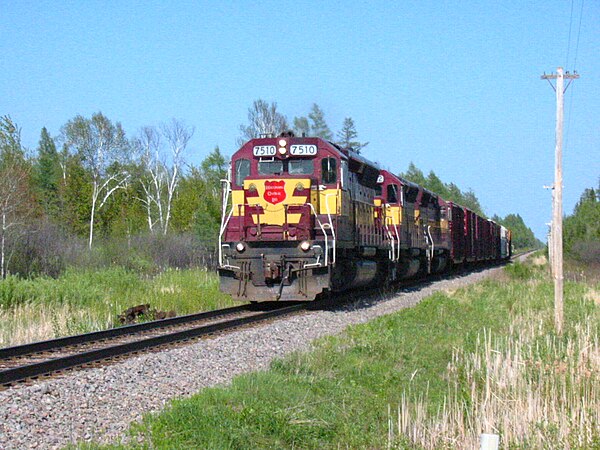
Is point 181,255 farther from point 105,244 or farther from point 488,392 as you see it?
point 488,392

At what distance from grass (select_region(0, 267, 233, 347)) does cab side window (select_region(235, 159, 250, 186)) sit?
10.6ft

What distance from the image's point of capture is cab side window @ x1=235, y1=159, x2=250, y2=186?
53.1 ft

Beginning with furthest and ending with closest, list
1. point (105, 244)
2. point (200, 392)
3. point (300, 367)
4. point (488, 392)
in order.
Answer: point (105, 244)
point (300, 367)
point (488, 392)
point (200, 392)

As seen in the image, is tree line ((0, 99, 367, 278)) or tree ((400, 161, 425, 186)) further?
tree ((400, 161, 425, 186))

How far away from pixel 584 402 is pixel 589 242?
5026 centimetres

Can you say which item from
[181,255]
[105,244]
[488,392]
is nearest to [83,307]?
[488,392]

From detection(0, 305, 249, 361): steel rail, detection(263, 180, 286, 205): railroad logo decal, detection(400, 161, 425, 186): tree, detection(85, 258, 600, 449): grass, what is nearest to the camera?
detection(85, 258, 600, 449): grass

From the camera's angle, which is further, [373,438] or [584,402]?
[584,402]

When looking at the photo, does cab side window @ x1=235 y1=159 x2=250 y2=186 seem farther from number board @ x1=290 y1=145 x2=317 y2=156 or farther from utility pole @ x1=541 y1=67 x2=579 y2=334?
utility pole @ x1=541 y1=67 x2=579 y2=334

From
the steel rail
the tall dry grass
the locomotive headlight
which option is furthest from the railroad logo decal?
the tall dry grass

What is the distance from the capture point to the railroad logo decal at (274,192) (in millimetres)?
15508

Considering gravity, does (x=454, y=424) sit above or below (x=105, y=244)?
below

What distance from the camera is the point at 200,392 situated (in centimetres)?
729

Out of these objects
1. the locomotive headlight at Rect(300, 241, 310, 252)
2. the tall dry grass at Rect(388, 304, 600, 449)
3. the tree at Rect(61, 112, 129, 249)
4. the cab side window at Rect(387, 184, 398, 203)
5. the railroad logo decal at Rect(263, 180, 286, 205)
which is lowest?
→ the tall dry grass at Rect(388, 304, 600, 449)
